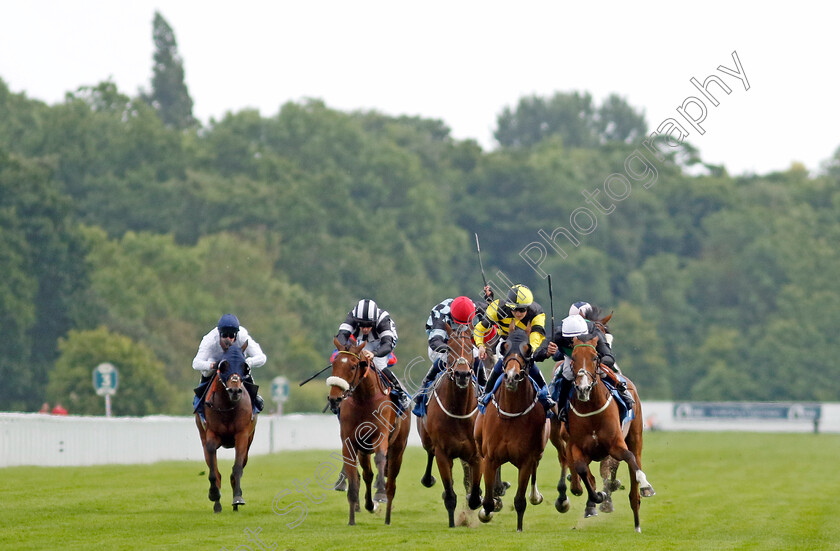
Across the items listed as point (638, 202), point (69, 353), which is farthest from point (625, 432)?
point (638, 202)

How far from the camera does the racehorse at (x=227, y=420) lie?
16266 mm

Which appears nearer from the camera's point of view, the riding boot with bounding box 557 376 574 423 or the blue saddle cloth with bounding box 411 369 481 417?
the riding boot with bounding box 557 376 574 423

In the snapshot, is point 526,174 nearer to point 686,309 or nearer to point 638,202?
point 638,202

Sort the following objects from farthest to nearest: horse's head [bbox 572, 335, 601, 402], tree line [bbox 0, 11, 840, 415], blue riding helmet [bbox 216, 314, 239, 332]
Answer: tree line [bbox 0, 11, 840, 415]
blue riding helmet [bbox 216, 314, 239, 332]
horse's head [bbox 572, 335, 601, 402]

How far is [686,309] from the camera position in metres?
92.2

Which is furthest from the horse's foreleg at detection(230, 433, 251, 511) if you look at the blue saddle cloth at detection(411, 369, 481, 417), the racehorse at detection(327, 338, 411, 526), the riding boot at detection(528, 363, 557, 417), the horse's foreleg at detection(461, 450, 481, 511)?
the riding boot at detection(528, 363, 557, 417)

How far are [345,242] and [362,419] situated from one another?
64.3m

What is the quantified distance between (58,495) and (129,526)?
4261 mm

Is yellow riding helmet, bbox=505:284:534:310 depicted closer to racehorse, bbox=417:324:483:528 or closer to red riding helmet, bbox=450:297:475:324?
racehorse, bbox=417:324:483:528

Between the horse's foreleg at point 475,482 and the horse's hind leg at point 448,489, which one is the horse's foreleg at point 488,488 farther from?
the horse's hind leg at point 448,489

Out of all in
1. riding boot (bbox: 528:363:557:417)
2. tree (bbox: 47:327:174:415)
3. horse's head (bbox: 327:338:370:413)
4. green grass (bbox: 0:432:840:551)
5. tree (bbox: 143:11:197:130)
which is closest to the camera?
green grass (bbox: 0:432:840:551)

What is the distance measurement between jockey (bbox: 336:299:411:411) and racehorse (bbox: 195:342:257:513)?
4.90 feet

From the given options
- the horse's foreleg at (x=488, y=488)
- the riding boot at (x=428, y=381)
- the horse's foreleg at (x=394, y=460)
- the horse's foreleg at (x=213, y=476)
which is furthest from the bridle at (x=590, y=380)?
the horse's foreleg at (x=213, y=476)

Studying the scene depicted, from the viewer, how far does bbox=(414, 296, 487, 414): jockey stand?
50.0 ft
